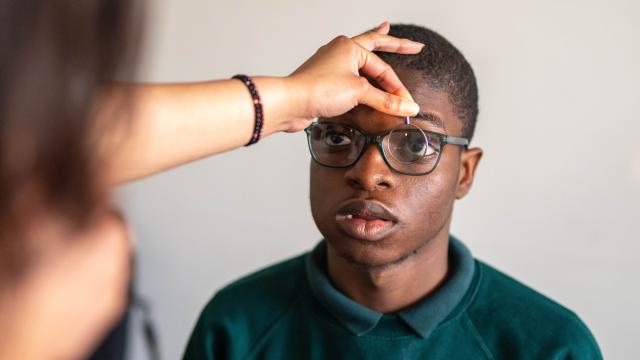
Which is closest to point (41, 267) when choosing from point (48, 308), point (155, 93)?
point (48, 308)

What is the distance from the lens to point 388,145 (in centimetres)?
138

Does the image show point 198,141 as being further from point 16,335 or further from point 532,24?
point 532,24

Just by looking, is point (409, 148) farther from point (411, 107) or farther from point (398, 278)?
point (398, 278)

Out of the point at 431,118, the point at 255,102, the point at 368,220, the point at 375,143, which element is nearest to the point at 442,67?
the point at 431,118

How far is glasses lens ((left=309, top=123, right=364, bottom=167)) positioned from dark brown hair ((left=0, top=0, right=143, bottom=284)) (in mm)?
687

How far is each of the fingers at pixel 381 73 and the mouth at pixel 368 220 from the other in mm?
207

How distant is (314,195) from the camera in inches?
57.2

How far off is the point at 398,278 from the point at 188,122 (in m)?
0.60

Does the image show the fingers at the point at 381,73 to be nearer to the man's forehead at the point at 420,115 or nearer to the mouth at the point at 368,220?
the man's forehead at the point at 420,115

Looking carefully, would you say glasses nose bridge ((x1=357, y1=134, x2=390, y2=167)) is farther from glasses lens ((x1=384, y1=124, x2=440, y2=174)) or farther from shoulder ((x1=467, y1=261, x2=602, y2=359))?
shoulder ((x1=467, y1=261, x2=602, y2=359))

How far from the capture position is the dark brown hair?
67 cm

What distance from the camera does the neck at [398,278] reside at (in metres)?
1.47

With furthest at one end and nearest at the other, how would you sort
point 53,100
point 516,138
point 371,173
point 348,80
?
1. point 516,138
2. point 371,173
3. point 348,80
4. point 53,100

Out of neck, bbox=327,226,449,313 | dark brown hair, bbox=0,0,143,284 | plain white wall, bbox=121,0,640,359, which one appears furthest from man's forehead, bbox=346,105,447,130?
dark brown hair, bbox=0,0,143,284
